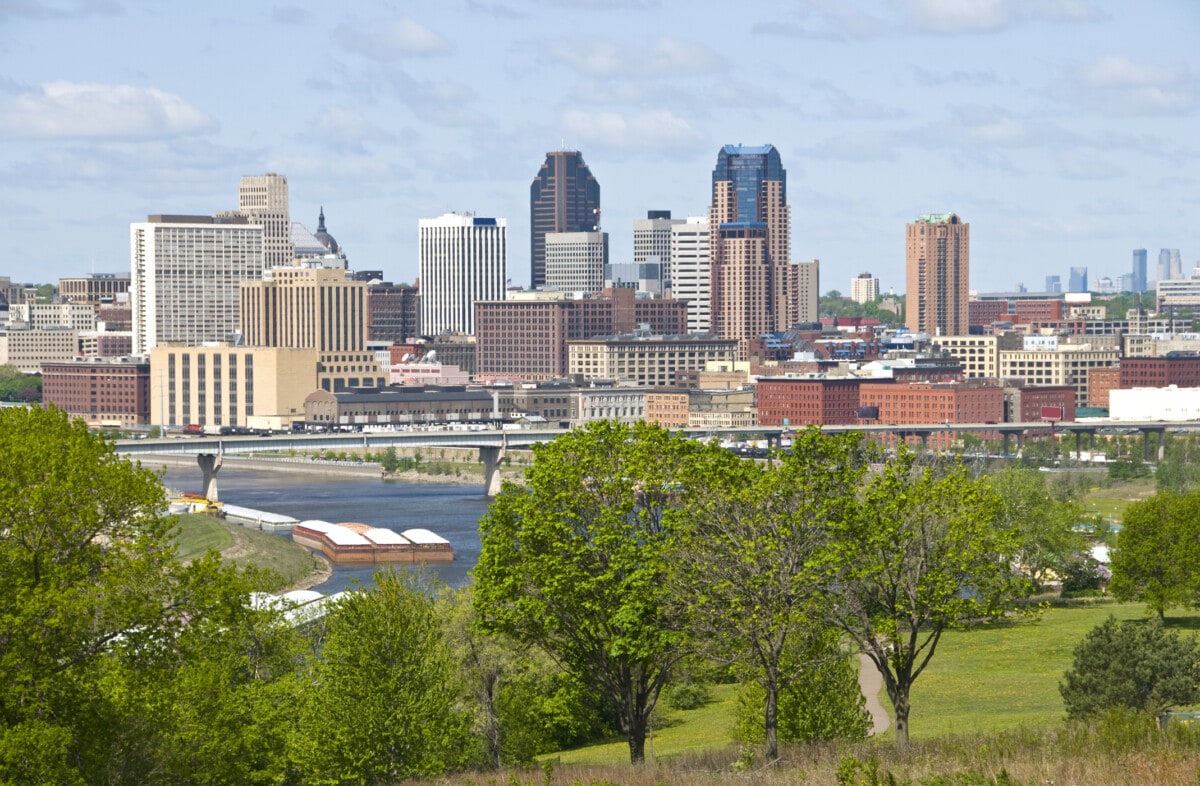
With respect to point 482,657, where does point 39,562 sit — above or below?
above

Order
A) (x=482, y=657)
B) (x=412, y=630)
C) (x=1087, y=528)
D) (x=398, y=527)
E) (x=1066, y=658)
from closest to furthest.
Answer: (x=412, y=630)
(x=482, y=657)
(x=1066, y=658)
(x=1087, y=528)
(x=398, y=527)

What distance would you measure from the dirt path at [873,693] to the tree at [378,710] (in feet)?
29.7

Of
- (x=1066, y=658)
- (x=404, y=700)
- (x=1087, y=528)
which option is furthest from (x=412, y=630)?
(x=1087, y=528)

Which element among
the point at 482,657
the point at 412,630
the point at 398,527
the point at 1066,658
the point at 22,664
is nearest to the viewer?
the point at 22,664

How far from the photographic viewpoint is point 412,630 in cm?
4344

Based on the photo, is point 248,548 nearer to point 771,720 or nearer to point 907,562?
point 907,562

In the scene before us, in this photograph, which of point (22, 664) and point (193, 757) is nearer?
point (22, 664)

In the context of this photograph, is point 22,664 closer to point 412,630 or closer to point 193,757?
point 193,757

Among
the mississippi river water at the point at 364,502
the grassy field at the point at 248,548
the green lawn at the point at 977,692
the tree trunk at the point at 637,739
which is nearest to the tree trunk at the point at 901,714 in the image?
the green lawn at the point at 977,692

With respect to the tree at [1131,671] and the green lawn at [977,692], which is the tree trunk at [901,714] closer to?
the green lawn at [977,692]

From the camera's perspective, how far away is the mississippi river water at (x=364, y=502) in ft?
388

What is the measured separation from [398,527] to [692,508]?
98.4 meters

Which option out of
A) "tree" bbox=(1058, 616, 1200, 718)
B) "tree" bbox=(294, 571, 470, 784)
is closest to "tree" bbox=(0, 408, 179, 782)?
"tree" bbox=(294, 571, 470, 784)

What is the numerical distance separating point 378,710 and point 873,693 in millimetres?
16553
